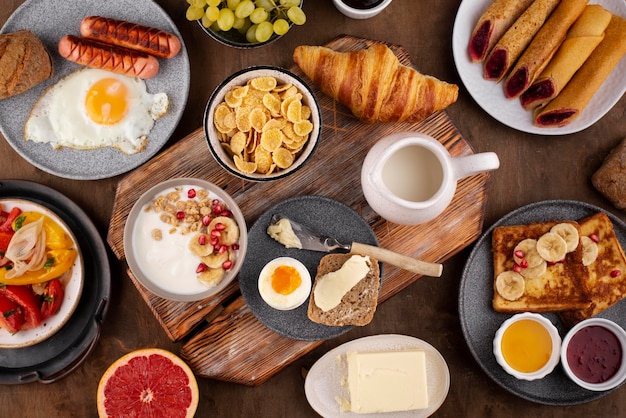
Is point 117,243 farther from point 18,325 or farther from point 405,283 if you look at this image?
point 405,283

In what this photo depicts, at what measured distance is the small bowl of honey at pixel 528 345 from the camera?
1849 mm

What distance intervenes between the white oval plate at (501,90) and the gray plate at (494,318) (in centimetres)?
29

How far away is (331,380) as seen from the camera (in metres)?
1.92

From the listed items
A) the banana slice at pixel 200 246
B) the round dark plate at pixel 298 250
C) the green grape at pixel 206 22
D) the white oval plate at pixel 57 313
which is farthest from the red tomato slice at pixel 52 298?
the green grape at pixel 206 22

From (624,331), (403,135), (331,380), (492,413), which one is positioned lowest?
(492,413)

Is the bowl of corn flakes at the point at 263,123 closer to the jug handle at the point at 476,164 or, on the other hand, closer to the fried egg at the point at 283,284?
the fried egg at the point at 283,284

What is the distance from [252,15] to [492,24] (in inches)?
31.8

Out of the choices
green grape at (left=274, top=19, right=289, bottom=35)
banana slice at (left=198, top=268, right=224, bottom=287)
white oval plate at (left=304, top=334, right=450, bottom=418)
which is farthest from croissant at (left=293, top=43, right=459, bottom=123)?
white oval plate at (left=304, top=334, right=450, bottom=418)

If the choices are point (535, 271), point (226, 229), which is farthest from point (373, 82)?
point (535, 271)

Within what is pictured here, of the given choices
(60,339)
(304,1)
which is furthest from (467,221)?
(60,339)

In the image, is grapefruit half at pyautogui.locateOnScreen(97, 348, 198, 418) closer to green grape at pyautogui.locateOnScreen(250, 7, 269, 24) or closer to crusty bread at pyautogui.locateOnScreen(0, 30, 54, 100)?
crusty bread at pyautogui.locateOnScreen(0, 30, 54, 100)

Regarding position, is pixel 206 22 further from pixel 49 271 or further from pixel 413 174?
pixel 49 271

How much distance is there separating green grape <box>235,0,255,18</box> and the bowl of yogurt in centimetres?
52

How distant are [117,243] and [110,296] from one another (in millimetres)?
228
